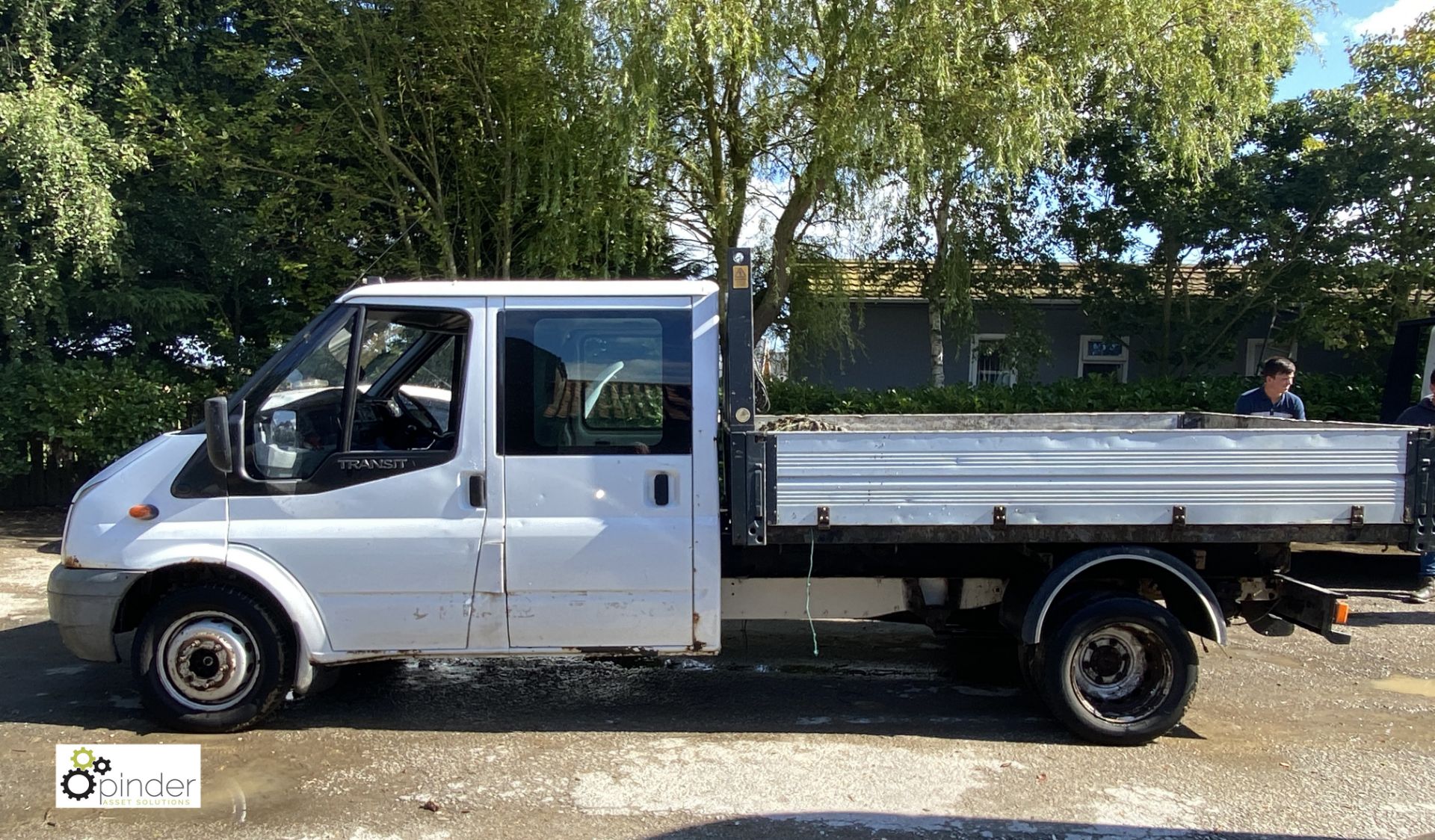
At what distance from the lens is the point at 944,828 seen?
12.3 feet

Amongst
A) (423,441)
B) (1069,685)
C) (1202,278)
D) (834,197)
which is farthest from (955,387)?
(423,441)

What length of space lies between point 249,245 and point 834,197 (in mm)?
7261

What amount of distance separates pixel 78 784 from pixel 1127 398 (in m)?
11.2

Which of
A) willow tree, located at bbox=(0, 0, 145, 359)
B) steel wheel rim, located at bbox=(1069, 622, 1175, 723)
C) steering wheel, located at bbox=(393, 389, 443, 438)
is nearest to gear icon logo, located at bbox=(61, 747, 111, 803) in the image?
steering wheel, located at bbox=(393, 389, 443, 438)

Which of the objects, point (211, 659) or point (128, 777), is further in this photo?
point (211, 659)

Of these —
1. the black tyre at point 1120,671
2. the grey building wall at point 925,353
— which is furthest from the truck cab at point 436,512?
the grey building wall at point 925,353

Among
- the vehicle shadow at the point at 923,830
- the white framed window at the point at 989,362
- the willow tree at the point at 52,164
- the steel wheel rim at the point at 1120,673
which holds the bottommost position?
the vehicle shadow at the point at 923,830

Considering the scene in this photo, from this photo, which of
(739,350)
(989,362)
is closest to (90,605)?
(739,350)

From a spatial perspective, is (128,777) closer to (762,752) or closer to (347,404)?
(347,404)

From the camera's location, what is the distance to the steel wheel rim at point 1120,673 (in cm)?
464

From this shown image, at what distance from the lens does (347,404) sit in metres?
4.53

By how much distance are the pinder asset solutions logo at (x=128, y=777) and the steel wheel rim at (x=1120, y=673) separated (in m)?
4.11

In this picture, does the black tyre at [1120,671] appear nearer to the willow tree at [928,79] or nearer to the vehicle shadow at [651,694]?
the vehicle shadow at [651,694]

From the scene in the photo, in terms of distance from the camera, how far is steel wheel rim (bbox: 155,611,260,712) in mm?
4551
